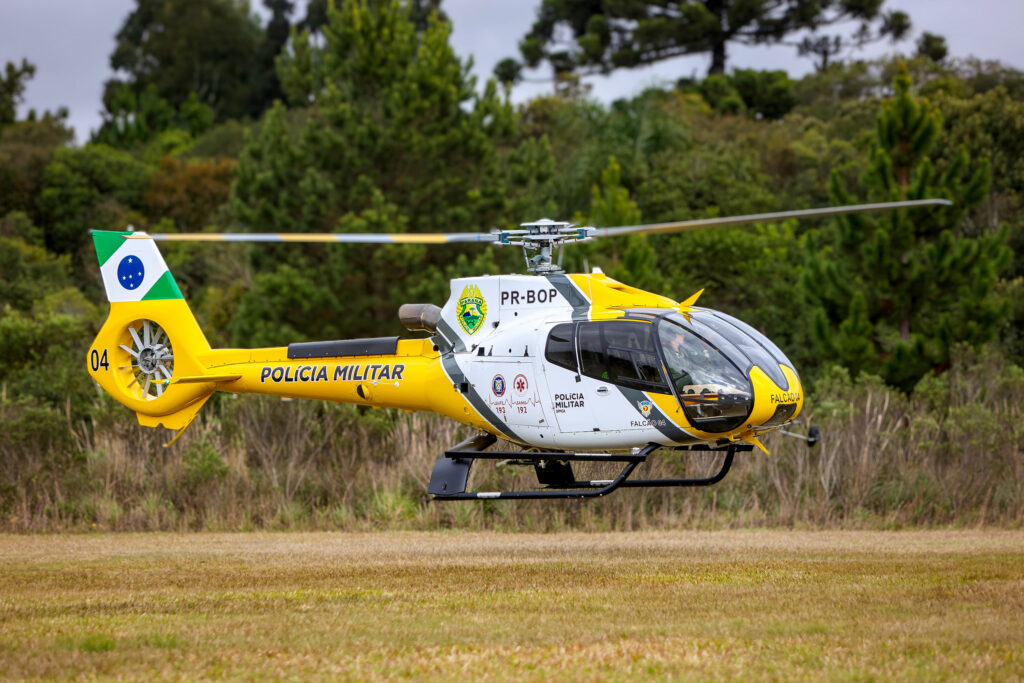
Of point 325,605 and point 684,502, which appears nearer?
point 325,605

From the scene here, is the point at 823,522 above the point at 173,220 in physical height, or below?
below

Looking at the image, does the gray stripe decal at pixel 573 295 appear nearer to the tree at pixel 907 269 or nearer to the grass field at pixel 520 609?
the grass field at pixel 520 609

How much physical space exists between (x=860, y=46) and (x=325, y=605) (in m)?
61.1

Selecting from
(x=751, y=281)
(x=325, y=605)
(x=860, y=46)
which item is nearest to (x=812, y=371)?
(x=751, y=281)

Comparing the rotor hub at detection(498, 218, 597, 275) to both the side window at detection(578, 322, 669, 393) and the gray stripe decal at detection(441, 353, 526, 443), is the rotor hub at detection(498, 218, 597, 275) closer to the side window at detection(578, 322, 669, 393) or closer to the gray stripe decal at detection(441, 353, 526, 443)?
the side window at detection(578, 322, 669, 393)

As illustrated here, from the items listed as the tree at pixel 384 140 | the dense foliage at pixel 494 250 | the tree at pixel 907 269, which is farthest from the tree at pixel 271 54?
the tree at pixel 907 269

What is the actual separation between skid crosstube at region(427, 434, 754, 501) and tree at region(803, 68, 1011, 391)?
1565cm

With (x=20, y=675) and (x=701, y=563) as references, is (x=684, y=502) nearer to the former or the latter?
(x=701, y=563)

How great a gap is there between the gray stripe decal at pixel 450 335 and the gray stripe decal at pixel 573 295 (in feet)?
3.94

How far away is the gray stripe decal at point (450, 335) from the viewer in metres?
13.6

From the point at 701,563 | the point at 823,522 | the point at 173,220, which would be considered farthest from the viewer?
the point at 173,220

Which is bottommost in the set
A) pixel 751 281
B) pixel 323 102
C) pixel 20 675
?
pixel 20 675

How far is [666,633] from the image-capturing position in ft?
30.6

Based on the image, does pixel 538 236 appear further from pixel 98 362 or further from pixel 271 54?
pixel 271 54
